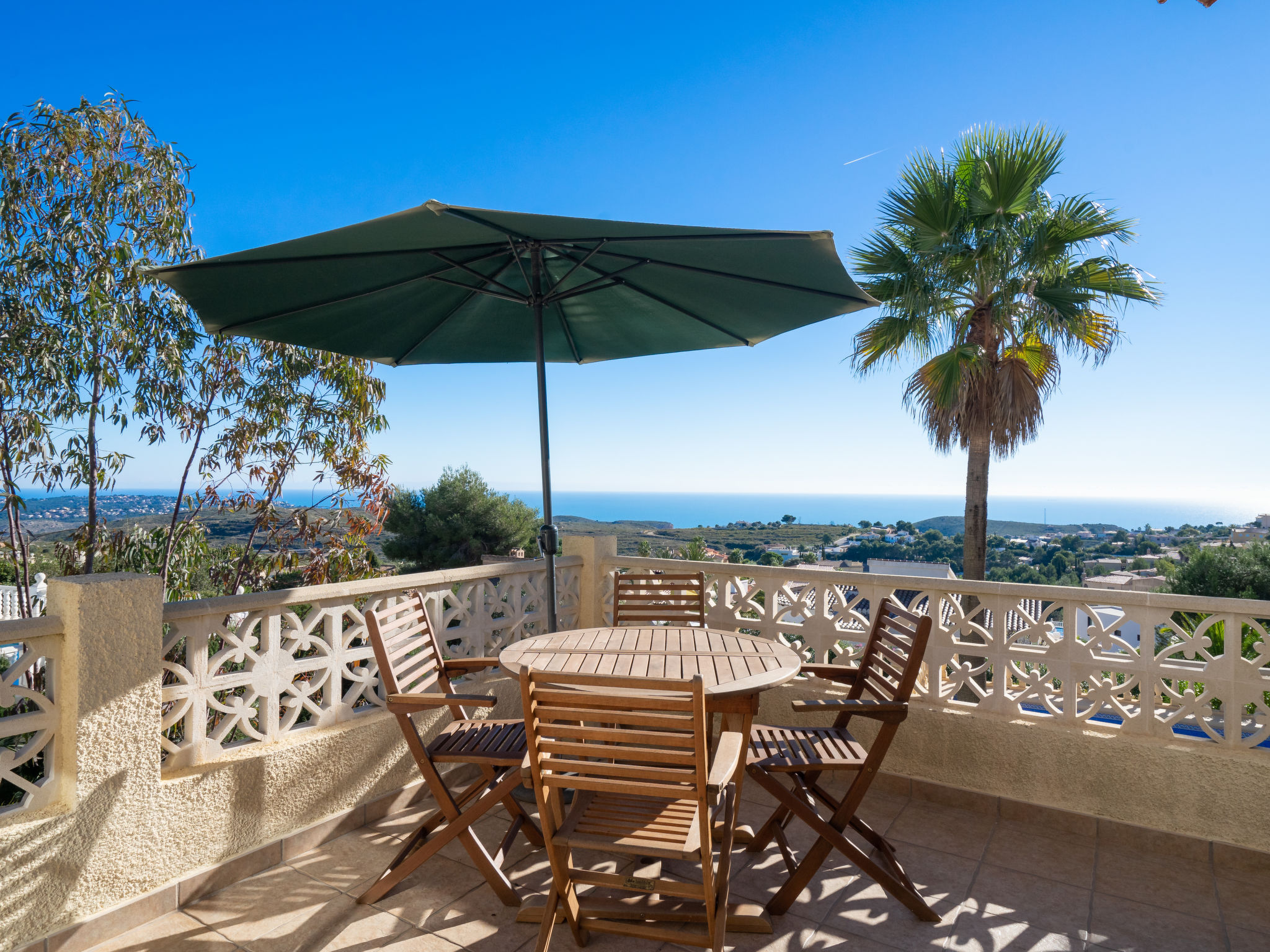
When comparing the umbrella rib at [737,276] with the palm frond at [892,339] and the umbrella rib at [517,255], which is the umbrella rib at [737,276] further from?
the palm frond at [892,339]

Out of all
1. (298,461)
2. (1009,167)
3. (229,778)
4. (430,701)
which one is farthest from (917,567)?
(229,778)

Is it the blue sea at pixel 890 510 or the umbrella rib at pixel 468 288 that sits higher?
the umbrella rib at pixel 468 288

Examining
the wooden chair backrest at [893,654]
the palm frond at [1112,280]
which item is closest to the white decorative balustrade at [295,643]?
the wooden chair backrest at [893,654]

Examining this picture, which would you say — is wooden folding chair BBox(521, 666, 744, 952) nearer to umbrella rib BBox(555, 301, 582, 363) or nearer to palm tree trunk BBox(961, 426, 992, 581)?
umbrella rib BBox(555, 301, 582, 363)

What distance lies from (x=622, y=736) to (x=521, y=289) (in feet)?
8.56

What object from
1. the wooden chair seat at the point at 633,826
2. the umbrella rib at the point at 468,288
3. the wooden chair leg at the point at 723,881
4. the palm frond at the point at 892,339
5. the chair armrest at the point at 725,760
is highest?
the palm frond at the point at 892,339

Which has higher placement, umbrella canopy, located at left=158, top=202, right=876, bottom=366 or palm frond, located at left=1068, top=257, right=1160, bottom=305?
palm frond, located at left=1068, top=257, right=1160, bottom=305

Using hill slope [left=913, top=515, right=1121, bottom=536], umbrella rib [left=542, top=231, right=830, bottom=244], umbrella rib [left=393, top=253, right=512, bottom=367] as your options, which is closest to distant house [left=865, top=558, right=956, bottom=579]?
hill slope [left=913, top=515, right=1121, bottom=536]

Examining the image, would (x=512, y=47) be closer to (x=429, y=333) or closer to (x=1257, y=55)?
(x=429, y=333)

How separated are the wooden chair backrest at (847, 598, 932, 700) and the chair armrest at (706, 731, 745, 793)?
2.11 ft

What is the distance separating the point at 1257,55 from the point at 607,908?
8358 millimetres

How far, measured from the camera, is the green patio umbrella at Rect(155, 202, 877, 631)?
2.25 meters

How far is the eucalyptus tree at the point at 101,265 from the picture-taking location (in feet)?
17.4

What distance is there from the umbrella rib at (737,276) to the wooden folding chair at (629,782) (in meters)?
1.73
